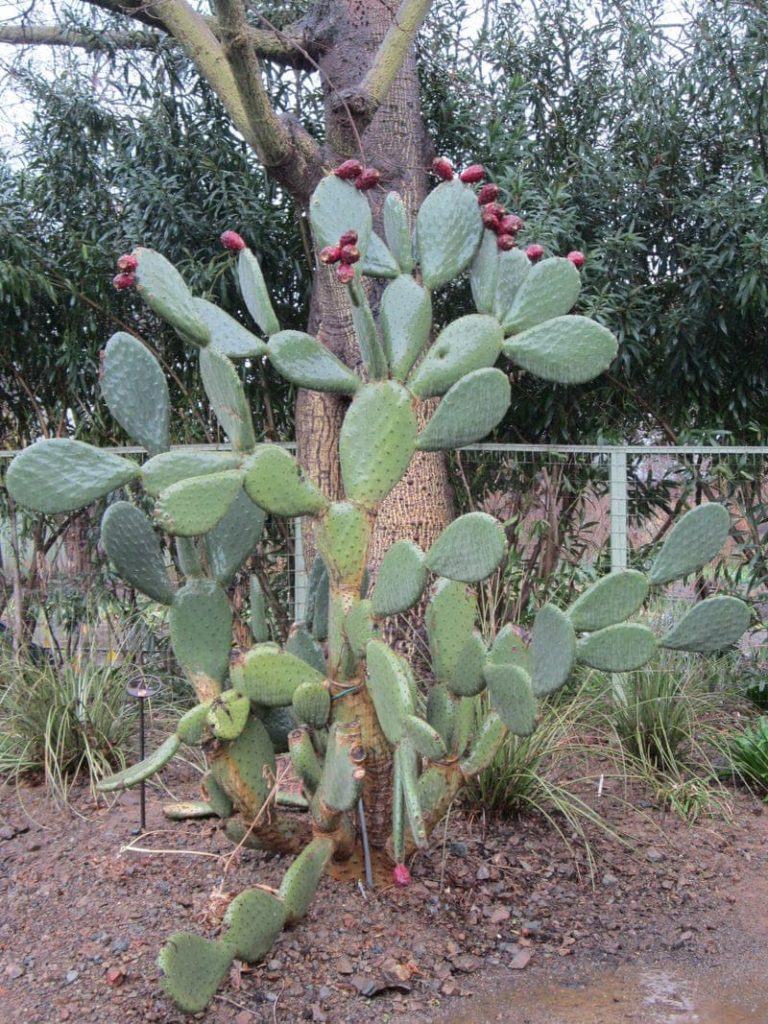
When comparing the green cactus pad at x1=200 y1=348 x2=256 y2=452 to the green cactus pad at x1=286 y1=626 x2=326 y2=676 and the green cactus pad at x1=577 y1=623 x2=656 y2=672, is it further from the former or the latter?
the green cactus pad at x1=577 y1=623 x2=656 y2=672

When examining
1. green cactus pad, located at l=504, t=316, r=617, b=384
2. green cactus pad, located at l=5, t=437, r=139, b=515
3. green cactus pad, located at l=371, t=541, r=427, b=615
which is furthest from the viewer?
green cactus pad, located at l=504, t=316, r=617, b=384

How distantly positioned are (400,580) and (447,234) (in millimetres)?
1000

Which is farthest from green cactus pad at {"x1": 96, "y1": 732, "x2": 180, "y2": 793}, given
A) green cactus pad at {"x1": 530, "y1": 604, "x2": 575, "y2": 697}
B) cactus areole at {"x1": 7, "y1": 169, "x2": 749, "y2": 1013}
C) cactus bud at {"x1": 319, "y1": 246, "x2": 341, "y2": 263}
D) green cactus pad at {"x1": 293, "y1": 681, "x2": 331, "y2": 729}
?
cactus bud at {"x1": 319, "y1": 246, "x2": 341, "y2": 263}

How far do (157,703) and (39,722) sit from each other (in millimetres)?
736

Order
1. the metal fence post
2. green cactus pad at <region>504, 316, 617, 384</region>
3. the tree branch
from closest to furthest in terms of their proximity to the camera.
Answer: green cactus pad at <region>504, 316, 617, 384</region> → the tree branch → the metal fence post

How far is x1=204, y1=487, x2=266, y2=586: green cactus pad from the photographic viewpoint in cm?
257

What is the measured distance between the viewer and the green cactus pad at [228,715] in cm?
234

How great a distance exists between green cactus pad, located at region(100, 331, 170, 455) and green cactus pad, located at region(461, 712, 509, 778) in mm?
1166

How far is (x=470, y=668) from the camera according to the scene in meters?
2.45

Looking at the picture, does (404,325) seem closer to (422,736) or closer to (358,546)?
(358,546)

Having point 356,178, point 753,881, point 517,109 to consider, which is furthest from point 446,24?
point 753,881

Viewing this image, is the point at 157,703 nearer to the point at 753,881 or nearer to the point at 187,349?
the point at 187,349

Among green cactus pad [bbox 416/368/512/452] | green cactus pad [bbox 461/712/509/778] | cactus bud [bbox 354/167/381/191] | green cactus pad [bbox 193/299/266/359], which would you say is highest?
cactus bud [bbox 354/167/381/191]

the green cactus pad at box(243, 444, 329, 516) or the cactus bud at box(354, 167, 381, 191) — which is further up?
the cactus bud at box(354, 167, 381, 191)
